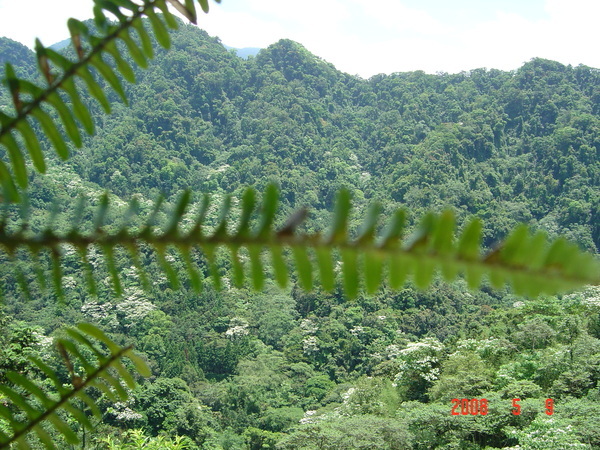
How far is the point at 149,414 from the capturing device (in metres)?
10.5

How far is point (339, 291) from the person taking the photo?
17.1 metres

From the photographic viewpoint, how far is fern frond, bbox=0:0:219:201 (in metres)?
0.27

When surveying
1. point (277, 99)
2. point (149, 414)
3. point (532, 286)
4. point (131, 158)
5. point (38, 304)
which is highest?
point (277, 99)

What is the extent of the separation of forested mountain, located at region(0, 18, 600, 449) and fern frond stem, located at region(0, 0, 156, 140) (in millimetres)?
34

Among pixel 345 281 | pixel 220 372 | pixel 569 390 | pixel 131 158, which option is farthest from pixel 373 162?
pixel 345 281

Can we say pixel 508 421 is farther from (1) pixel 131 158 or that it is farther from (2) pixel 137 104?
(2) pixel 137 104

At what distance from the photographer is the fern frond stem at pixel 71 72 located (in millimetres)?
269

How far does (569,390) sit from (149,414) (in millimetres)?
7573
